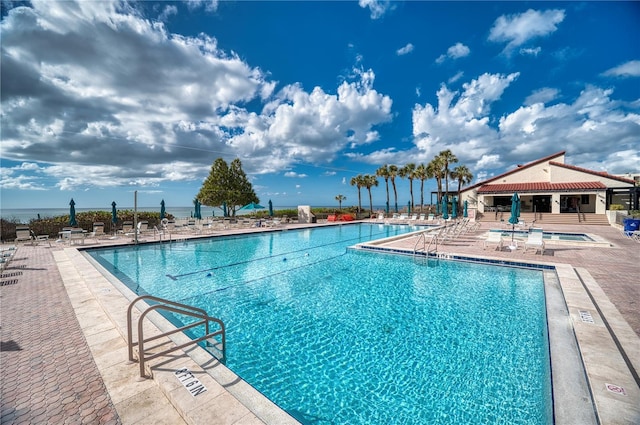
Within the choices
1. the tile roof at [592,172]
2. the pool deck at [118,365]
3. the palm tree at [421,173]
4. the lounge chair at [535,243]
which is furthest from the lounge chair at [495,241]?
the palm tree at [421,173]

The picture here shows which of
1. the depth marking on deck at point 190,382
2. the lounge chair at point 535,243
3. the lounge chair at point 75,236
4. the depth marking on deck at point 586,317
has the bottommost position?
the depth marking on deck at point 586,317

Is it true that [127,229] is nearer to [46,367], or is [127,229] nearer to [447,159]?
[46,367]

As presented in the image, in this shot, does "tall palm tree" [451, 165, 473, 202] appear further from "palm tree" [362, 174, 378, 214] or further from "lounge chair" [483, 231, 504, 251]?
"lounge chair" [483, 231, 504, 251]

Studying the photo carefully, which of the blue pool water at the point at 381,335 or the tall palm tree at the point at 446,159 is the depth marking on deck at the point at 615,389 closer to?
the blue pool water at the point at 381,335

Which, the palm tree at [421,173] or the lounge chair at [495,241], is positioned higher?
the palm tree at [421,173]

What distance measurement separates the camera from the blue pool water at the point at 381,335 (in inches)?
134

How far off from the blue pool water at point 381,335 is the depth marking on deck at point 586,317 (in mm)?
620

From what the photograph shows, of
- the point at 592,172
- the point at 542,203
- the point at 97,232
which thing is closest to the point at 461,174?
the point at 542,203

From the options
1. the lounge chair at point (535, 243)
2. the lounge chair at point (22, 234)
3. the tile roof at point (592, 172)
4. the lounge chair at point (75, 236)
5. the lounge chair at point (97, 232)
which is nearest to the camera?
the lounge chair at point (535, 243)

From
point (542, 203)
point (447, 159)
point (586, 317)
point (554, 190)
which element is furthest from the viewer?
point (447, 159)

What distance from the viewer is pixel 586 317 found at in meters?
4.67

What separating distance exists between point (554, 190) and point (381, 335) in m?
30.5

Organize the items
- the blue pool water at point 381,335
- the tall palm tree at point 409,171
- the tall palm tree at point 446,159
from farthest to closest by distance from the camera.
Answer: the tall palm tree at point 409,171 → the tall palm tree at point 446,159 → the blue pool water at point 381,335

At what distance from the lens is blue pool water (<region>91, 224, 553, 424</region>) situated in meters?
3.41
